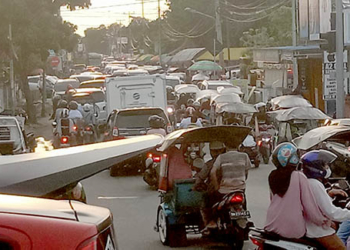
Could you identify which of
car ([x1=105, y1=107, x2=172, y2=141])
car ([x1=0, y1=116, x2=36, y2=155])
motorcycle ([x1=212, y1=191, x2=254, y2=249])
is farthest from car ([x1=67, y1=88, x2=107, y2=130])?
motorcycle ([x1=212, y1=191, x2=254, y2=249])

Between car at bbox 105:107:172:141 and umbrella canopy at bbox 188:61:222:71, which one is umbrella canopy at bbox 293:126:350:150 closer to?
car at bbox 105:107:172:141

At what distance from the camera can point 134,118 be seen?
2081 cm

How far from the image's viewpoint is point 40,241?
10.7 feet

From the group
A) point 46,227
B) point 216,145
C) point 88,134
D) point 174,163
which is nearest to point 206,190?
point 216,145

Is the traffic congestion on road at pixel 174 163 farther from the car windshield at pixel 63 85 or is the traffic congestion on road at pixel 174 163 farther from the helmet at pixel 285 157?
the car windshield at pixel 63 85

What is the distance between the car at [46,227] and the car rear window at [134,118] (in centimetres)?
1704

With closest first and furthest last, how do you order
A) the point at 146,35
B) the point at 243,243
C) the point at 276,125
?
the point at 243,243 → the point at 276,125 → the point at 146,35

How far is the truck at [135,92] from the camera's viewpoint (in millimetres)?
26609

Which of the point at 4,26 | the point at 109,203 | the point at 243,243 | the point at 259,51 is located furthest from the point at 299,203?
the point at 259,51

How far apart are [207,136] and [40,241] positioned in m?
7.54

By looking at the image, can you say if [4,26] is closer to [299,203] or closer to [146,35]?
[299,203]

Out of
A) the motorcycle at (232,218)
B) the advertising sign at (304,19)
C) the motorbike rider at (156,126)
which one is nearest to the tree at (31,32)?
the advertising sign at (304,19)

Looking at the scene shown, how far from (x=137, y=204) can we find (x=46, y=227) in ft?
40.1

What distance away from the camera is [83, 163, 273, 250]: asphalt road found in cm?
1155
